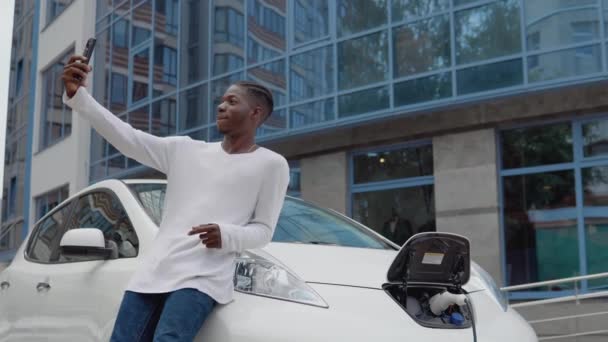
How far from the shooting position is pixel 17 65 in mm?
28766

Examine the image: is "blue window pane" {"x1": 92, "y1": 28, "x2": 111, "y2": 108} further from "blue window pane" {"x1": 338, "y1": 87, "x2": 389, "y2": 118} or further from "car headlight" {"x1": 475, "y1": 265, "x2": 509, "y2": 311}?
"car headlight" {"x1": 475, "y1": 265, "x2": 509, "y2": 311}

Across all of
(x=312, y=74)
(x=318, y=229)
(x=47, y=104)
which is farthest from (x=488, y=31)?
(x=47, y=104)

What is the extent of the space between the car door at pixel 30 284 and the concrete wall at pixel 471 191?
8053 millimetres

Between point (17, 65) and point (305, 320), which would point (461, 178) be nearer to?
point (305, 320)

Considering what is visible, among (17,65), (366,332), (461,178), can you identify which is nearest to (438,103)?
(461,178)

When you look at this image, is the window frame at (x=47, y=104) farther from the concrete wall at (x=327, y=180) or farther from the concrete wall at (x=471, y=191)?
the concrete wall at (x=471, y=191)

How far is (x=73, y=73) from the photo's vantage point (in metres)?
2.73

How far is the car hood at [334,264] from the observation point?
295 centimetres

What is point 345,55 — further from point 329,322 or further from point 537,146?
point 329,322

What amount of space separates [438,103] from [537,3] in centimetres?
205

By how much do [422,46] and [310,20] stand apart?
8.38ft

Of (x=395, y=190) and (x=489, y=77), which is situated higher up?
(x=489, y=77)

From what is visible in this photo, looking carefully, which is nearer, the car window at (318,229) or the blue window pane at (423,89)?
the car window at (318,229)

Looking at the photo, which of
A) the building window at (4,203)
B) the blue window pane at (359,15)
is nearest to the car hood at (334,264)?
the blue window pane at (359,15)
